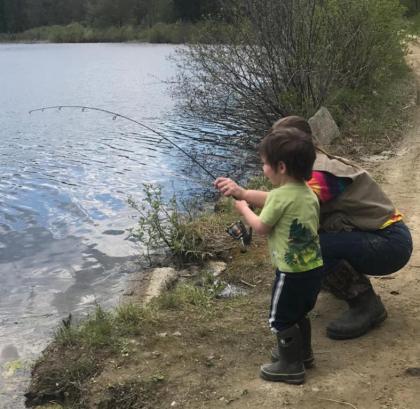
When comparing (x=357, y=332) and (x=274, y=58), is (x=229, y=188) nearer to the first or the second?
(x=357, y=332)

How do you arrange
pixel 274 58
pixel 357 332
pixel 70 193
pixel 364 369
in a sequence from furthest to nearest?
1. pixel 274 58
2. pixel 70 193
3. pixel 357 332
4. pixel 364 369

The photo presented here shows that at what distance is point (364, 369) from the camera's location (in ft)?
12.0

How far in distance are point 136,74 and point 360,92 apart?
685 inches

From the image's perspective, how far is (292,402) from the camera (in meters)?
3.40

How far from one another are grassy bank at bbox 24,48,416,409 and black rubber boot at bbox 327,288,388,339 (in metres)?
0.38

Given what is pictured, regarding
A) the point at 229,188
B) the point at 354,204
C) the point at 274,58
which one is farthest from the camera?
the point at 274,58

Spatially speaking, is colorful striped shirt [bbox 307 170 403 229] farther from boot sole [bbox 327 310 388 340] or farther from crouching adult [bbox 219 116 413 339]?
boot sole [bbox 327 310 388 340]

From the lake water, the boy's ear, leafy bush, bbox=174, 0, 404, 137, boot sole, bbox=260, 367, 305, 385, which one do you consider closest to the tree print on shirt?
the boy's ear

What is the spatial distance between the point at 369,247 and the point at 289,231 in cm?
76

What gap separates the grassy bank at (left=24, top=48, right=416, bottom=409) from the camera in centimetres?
372

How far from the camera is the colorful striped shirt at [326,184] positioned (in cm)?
373

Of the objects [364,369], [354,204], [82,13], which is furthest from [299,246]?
[82,13]

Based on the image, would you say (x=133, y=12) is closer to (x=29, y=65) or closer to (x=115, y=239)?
(x=29, y=65)

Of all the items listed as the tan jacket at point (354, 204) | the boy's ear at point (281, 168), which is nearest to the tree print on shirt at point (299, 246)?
the boy's ear at point (281, 168)
